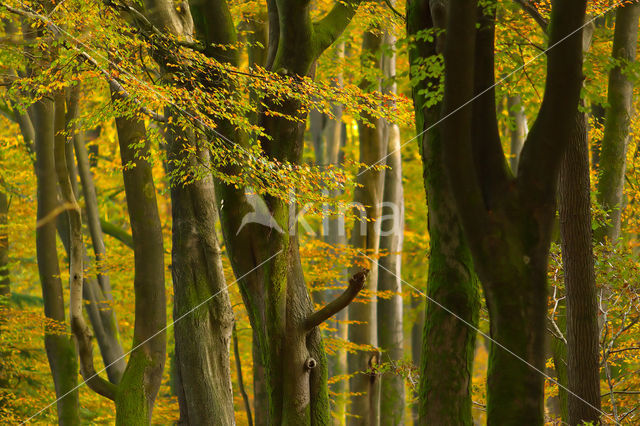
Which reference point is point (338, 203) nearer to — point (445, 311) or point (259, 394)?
point (445, 311)

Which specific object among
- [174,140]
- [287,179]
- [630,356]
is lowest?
[630,356]

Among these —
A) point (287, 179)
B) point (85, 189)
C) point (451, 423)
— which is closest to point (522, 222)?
point (451, 423)

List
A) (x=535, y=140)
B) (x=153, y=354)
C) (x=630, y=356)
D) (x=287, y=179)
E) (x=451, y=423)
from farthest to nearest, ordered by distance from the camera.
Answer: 1. (x=153, y=354)
2. (x=630, y=356)
3. (x=287, y=179)
4. (x=451, y=423)
5. (x=535, y=140)

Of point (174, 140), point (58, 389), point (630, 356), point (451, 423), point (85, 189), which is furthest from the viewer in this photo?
point (85, 189)

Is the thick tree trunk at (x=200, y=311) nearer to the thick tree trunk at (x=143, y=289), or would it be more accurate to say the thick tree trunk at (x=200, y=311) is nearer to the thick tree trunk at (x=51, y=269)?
the thick tree trunk at (x=143, y=289)

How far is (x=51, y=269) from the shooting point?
10.3 metres

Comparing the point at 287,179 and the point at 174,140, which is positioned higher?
the point at 174,140

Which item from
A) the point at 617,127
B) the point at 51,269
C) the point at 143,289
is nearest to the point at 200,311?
the point at 143,289

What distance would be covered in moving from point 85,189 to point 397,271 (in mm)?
5177

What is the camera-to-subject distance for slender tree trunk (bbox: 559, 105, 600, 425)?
5.96 metres

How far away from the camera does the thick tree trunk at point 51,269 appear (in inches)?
386

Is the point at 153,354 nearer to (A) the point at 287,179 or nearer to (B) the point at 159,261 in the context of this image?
(B) the point at 159,261

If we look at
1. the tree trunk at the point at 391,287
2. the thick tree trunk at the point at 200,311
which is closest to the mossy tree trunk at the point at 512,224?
the thick tree trunk at the point at 200,311

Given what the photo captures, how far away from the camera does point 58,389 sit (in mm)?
10023
